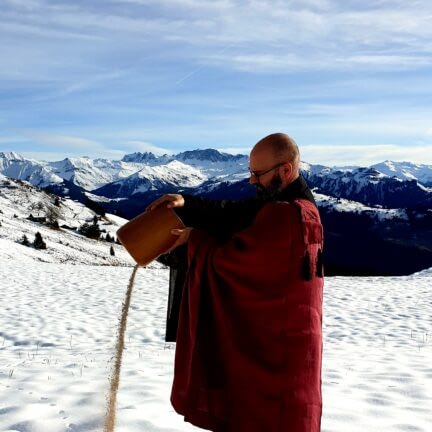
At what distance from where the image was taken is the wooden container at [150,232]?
316 cm

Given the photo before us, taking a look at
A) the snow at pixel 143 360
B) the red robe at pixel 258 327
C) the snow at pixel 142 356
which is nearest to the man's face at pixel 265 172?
the red robe at pixel 258 327

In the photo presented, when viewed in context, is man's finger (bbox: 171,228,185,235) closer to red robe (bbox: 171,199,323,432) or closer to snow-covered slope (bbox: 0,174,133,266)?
red robe (bbox: 171,199,323,432)

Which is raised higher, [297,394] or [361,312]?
[297,394]

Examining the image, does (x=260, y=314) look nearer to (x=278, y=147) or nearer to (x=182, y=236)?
(x=182, y=236)

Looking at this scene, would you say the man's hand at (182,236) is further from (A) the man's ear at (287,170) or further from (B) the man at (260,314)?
(A) the man's ear at (287,170)

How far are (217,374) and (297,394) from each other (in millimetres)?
514

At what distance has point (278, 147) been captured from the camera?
10.5ft

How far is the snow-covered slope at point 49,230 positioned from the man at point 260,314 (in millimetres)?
15333

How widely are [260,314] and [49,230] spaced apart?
6762 centimetres

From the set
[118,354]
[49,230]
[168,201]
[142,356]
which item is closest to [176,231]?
[168,201]

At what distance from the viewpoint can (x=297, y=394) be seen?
10.2 feet

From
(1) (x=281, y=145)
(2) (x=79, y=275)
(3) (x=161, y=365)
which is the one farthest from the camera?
(2) (x=79, y=275)

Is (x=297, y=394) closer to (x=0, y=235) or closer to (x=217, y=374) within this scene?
(x=217, y=374)

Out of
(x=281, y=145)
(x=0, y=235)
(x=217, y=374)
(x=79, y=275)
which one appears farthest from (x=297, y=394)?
(x=0, y=235)
